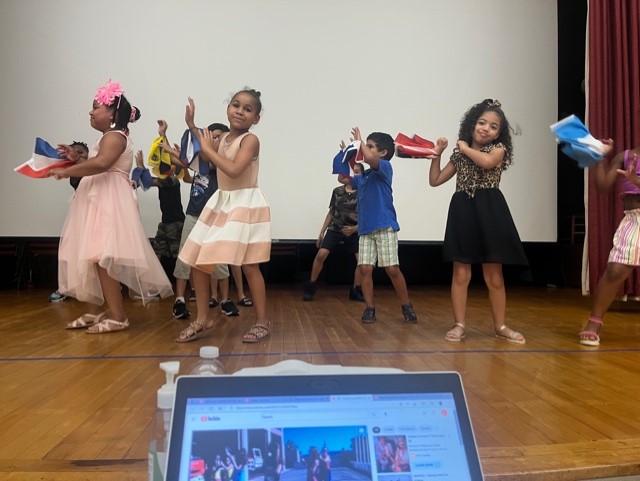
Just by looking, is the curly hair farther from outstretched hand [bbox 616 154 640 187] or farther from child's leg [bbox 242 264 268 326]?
child's leg [bbox 242 264 268 326]

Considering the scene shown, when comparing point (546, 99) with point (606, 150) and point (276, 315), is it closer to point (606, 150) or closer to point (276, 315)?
point (606, 150)

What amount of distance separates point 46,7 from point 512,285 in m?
5.00

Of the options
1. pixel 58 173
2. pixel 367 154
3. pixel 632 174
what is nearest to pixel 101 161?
pixel 58 173

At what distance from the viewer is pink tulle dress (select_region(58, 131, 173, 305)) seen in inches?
102

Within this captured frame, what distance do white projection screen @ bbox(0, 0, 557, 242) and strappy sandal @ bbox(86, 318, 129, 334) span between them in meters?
1.97

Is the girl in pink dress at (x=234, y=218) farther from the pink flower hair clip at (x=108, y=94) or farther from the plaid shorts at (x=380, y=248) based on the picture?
the plaid shorts at (x=380, y=248)

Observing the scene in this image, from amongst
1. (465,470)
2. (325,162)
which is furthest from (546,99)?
(465,470)

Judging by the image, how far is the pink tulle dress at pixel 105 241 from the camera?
8.50ft

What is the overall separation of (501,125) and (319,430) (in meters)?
2.18

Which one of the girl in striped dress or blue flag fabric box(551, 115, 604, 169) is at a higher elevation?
blue flag fabric box(551, 115, 604, 169)

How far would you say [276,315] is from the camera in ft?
10.5

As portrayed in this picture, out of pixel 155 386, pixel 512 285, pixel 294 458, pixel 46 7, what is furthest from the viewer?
pixel 512 285

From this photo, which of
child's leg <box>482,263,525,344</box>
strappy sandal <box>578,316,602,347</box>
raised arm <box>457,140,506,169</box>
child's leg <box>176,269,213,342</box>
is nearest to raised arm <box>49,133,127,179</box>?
child's leg <box>176,269,213,342</box>

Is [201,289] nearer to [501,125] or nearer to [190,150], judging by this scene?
[190,150]
